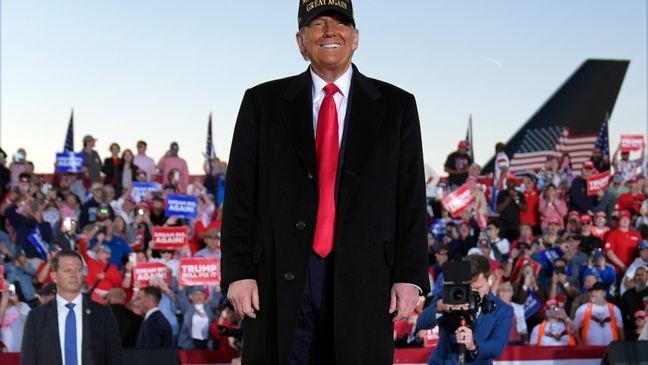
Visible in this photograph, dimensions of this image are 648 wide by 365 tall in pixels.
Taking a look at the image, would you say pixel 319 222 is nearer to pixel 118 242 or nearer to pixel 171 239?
pixel 171 239

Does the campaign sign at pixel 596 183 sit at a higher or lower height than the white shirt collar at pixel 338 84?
higher

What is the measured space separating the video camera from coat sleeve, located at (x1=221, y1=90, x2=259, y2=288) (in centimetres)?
260

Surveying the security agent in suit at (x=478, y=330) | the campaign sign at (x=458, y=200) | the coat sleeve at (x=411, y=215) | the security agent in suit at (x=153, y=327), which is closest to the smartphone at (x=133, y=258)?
the security agent in suit at (x=153, y=327)

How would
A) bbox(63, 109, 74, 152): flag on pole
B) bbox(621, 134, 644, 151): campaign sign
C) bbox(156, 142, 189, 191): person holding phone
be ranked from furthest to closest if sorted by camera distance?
1. bbox(63, 109, 74, 152): flag on pole
2. bbox(621, 134, 644, 151): campaign sign
3. bbox(156, 142, 189, 191): person holding phone

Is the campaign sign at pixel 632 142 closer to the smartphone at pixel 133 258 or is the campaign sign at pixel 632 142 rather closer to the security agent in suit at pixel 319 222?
the smartphone at pixel 133 258

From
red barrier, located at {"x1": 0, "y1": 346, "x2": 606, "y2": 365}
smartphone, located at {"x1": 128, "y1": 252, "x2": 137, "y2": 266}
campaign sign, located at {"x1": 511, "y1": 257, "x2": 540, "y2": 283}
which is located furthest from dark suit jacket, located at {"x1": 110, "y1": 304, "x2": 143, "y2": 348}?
campaign sign, located at {"x1": 511, "y1": 257, "x2": 540, "y2": 283}

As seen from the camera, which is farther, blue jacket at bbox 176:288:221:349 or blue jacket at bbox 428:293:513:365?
blue jacket at bbox 176:288:221:349

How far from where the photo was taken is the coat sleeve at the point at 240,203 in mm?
3664

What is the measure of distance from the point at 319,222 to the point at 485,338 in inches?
136

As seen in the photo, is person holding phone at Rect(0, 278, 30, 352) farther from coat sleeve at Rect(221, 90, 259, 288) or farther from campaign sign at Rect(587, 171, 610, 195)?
campaign sign at Rect(587, 171, 610, 195)

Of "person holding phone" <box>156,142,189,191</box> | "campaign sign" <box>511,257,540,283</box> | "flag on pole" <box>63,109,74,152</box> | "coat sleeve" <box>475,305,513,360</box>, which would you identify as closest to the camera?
"coat sleeve" <box>475,305,513,360</box>

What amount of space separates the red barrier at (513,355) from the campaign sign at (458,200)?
7.57 meters

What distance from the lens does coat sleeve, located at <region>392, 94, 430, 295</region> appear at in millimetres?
3656

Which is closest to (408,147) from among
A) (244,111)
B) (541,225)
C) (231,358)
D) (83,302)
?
(244,111)
